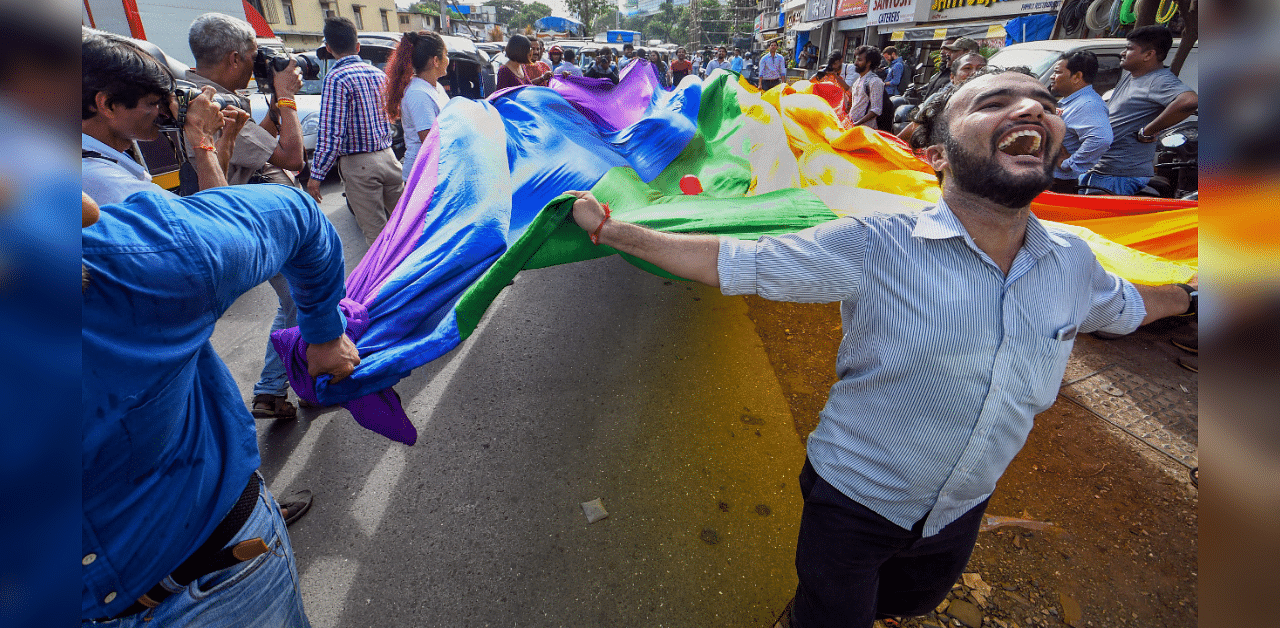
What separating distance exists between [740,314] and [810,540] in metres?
3.01

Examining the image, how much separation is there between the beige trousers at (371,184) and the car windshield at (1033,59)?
585 centimetres

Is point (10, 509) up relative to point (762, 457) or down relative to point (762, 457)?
up

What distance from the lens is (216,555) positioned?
3.62ft

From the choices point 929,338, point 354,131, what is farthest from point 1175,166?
point 354,131

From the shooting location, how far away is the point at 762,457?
2873 mm

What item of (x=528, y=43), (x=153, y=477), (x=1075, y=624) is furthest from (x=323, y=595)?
(x=528, y=43)

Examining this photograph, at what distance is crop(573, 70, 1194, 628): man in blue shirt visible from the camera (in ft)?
4.36

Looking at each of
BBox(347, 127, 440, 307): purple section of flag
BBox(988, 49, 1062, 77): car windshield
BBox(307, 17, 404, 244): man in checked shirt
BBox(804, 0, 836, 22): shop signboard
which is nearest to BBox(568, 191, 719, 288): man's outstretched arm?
BBox(347, 127, 440, 307): purple section of flag

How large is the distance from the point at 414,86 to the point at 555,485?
9.59 feet

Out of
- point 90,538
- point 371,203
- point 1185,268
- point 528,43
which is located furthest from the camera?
point 528,43

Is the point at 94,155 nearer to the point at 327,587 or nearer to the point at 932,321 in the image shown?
the point at 327,587

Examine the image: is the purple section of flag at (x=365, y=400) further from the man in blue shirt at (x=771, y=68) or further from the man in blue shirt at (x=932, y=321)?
the man in blue shirt at (x=771, y=68)

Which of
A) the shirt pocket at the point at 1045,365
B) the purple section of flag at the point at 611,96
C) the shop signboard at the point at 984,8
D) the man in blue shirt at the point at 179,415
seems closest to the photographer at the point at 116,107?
the man in blue shirt at the point at 179,415

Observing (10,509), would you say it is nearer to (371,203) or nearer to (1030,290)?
(1030,290)
